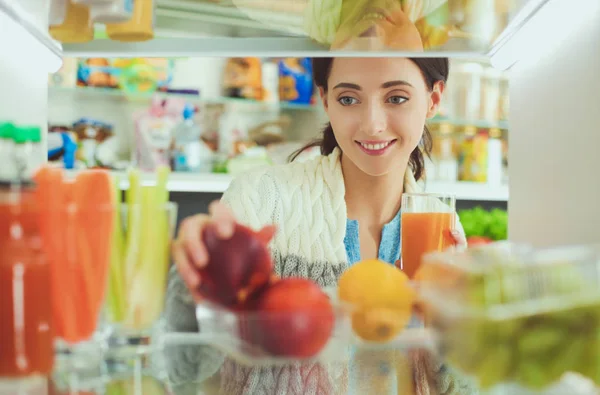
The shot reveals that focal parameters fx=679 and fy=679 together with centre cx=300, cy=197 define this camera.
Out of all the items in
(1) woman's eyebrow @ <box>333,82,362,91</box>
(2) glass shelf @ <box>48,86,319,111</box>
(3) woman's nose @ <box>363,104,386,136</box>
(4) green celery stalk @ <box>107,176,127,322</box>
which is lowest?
(4) green celery stalk @ <box>107,176,127,322</box>

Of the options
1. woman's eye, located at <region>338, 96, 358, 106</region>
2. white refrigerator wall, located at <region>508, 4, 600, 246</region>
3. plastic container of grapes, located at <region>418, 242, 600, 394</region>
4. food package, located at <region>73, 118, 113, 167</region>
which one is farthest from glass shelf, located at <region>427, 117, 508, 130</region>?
plastic container of grapes, located at <region>418, 242, 600, 394</region>

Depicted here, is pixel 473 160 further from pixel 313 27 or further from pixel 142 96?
pixel 313 27

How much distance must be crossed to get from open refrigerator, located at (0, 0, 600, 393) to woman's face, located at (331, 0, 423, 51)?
1.1 inches

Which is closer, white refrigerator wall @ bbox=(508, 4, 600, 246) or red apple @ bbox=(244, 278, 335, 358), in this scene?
red apple @ bbox=(244, 278, 335, 358)

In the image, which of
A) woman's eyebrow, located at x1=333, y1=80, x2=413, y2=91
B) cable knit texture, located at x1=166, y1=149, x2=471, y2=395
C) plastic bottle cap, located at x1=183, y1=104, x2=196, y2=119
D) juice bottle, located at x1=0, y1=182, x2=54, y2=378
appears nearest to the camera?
juice bottle, located at x1=0, y1=182, x2=54, y2=378

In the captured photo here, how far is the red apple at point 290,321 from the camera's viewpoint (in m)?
0.74

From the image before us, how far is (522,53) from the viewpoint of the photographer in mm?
1228

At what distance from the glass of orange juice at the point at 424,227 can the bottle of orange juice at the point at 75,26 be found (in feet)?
2.07

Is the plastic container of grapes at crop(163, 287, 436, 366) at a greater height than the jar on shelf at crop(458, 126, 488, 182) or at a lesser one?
lesser

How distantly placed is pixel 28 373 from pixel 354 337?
0.37 meters

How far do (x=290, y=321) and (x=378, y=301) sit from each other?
14cm

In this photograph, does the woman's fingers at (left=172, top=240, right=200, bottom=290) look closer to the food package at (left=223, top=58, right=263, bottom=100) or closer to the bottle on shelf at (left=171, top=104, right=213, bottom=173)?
the bottle on shelf at (left=171, top=104, right=213, bottom=173)

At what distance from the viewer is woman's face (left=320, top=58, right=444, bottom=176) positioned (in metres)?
1.76

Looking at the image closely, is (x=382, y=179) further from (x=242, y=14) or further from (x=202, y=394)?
(x=202, y=394)
